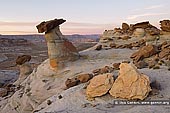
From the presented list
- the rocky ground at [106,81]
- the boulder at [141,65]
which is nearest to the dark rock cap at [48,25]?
the rocky ground at [106,81]

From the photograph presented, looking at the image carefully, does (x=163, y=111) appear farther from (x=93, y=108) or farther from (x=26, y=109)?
(x=26, y=109)

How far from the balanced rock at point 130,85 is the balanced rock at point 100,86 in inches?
11.1

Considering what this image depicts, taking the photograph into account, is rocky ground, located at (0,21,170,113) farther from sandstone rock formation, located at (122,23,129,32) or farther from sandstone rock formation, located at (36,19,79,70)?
sandstone rock formation, located at (36,19,79,70)

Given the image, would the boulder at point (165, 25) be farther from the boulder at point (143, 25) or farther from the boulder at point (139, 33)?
the boulder at point (143, 25)

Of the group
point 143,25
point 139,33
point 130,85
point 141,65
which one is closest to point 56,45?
point 141,65

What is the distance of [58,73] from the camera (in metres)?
19.5

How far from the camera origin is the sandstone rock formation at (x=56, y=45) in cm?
2019

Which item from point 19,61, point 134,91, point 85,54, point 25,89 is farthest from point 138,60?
point 19,61

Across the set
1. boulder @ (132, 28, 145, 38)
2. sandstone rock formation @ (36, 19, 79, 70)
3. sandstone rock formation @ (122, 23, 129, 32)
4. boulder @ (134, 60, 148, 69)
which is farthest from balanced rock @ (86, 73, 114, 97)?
sandstone rock formation @ (122, 23, 129, 32)

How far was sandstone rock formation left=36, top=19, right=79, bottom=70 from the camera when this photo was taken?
20.2m

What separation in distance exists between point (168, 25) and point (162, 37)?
160cm

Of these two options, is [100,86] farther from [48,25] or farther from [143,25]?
[143,25]

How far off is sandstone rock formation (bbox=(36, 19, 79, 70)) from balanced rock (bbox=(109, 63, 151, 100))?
8.07 meters

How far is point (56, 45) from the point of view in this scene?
67.7 ft
